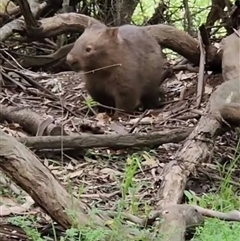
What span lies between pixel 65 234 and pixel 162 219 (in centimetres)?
42

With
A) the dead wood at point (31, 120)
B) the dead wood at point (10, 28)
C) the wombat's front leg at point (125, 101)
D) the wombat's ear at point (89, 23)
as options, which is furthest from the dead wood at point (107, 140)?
the dead wood at point (10, 28)

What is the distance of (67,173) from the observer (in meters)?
4.20

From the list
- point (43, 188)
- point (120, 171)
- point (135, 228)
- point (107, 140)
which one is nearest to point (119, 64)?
point (107, 140)

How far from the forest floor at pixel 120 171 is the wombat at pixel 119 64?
0.60 ft

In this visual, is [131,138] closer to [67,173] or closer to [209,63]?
[67,173]

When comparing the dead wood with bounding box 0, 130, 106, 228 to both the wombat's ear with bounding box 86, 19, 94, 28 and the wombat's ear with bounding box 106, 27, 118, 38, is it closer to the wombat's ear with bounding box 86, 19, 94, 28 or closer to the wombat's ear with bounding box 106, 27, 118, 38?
the wombat's ear with bounding box 106, 27, 118, 38

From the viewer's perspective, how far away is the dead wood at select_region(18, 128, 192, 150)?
14.0 ft

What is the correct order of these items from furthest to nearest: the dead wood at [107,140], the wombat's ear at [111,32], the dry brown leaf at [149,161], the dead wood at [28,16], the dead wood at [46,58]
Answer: the dead wood at [46,58] → the wombat's ear at [111,32] → the dead wood at [28,16] → the dry brown leaf at [149,161] → the dead wood at [107,140]

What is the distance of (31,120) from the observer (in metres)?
4.86

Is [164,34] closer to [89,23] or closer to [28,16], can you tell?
[89,23]

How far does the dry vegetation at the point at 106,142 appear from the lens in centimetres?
291

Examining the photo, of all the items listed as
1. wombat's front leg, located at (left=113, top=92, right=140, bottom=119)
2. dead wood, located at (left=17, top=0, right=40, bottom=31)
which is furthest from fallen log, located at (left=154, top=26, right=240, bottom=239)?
dead wood, located at (left=17, top=0, right=40, bottom=31)

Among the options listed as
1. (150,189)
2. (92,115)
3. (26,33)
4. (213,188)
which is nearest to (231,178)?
(213,188)

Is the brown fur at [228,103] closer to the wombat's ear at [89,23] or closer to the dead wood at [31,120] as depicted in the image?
the dead wood at [31,120]
